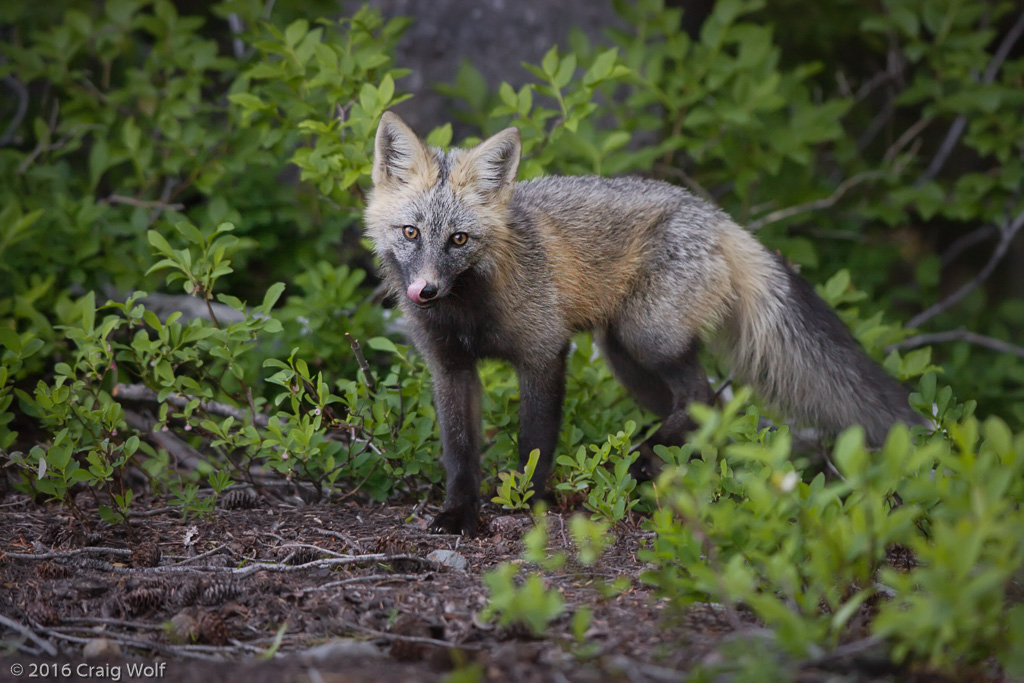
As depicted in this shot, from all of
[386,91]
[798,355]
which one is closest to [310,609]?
[386,91]

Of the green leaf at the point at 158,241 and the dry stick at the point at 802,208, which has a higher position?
the dry stick at the point at 802,208

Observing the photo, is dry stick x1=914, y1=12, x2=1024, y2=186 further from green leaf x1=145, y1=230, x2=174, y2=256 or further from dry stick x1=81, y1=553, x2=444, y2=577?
green leaf x1=145, y1=230, x2=174, y2=256

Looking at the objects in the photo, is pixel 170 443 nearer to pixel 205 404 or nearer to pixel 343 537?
pixel 205 404

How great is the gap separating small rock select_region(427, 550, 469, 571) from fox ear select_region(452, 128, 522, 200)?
4.96 feet

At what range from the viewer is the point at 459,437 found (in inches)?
144

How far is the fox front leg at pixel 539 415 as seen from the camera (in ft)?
12.2

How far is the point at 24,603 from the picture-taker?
8.44 ft

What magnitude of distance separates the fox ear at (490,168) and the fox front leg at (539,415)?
789 millimetres

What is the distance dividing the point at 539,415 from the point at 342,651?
167 cm

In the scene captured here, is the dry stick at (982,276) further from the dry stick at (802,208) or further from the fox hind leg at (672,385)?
the fox hind leg at (672,385)

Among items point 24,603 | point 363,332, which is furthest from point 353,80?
point 24,603

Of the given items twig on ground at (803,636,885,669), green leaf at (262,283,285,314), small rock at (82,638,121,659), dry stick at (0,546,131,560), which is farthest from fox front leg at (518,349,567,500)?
twig on ground at (803,636,885,669)

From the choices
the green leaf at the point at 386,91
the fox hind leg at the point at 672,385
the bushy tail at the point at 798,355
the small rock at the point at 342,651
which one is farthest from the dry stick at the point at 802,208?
the small rock at the point at 342,651

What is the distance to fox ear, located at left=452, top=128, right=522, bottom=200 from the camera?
3.62 m
